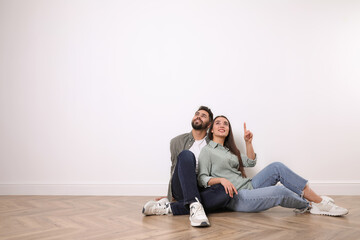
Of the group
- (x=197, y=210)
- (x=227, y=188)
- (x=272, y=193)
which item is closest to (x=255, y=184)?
(x=272, y=193)

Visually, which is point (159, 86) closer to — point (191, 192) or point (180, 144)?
point (180, 144)

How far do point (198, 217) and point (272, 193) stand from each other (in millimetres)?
653

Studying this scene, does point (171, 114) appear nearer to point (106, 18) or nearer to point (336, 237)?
point (106, 18)

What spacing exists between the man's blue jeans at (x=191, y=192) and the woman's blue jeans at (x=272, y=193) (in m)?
0.15

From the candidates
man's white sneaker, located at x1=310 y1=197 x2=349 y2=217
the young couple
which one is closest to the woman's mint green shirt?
the young couple

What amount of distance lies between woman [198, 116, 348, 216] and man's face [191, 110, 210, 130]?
0.42 meters

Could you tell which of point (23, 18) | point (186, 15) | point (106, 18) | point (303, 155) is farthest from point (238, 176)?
point (23, 18)

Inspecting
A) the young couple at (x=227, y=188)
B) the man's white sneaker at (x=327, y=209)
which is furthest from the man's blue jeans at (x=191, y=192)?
the man's white sneaker at (x=327, y=209)

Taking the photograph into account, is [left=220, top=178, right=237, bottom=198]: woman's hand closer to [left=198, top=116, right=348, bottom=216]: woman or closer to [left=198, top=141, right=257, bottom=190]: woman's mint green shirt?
[left=198, top=116, right=348, bottom=216]: woman

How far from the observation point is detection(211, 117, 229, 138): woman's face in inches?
107

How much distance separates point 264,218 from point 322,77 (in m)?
2.19

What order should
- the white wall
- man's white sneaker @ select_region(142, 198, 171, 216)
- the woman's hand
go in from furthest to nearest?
the white wall < man's white sneaker @ select_region(142, 198, 171, 216) < the woman's hand

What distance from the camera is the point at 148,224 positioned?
2188 mm

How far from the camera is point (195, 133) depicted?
10.7ft
